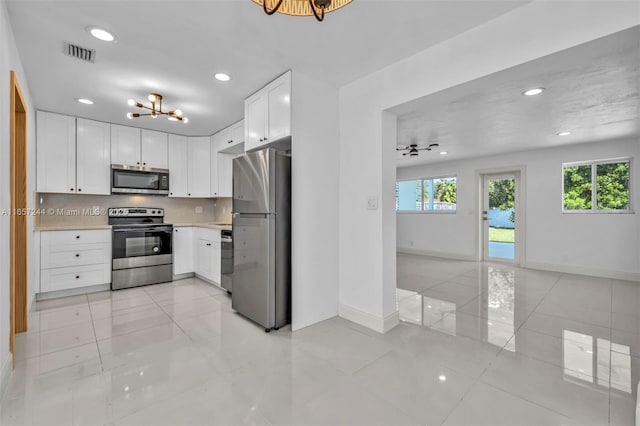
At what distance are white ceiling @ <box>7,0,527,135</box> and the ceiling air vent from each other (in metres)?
0.05

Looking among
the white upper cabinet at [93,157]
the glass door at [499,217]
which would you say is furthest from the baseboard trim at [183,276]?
the glass door at [499,217]

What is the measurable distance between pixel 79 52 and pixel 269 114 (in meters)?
1.58

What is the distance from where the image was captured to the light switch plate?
266cm

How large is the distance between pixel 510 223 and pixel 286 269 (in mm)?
5522

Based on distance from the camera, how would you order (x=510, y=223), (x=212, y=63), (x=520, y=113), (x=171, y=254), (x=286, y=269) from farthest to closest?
(x=510, y=223), (x=171, y=254), (x=520, y=113), (x=286, y=269), (x=212, y=63)

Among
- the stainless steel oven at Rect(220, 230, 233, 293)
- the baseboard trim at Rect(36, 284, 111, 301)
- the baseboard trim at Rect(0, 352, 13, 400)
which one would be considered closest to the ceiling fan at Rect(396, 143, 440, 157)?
the stainless steel oven at Rect(220, 230, 233, 293)

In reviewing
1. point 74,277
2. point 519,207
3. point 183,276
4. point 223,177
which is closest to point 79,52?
point 223,177

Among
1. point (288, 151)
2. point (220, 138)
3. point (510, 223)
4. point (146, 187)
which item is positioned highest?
point (220, 138)

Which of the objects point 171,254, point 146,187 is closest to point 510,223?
point 171,254

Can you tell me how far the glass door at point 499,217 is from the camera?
6039mm

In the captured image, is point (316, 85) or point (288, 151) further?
point (288, 151)

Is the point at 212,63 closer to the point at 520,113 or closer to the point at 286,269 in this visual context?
the point at 286,269

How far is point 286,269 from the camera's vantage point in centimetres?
276

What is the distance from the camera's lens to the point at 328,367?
2.03 metres
